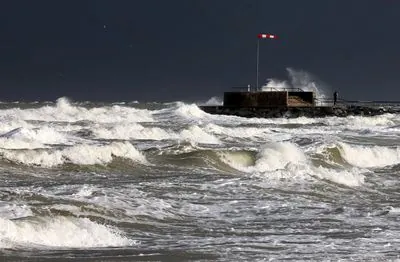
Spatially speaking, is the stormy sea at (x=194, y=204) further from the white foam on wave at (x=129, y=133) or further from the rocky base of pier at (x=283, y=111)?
the rocky base of pier at (x=283, y=111)

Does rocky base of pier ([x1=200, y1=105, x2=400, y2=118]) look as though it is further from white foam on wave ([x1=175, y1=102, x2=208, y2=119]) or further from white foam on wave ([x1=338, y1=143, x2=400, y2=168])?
white foam on wave ([x1=338, y1=143, x2=400, y2=168])

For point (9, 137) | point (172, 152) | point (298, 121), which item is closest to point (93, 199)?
point (172, 152)

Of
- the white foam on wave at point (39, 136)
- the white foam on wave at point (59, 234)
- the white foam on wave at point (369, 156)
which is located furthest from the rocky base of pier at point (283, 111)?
the white foam on wave at point (59, 234)

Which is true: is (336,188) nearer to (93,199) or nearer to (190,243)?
(93,199)

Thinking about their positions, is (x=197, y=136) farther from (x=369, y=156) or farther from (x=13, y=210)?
(x=13, y=210)

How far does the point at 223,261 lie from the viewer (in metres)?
9.00

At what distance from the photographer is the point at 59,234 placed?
9.92 m

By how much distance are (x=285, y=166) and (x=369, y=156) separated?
→ 7549 mm

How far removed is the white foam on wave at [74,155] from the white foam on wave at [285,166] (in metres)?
2.79

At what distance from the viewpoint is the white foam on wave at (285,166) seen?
59.2 ft

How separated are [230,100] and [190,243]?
4529 cm

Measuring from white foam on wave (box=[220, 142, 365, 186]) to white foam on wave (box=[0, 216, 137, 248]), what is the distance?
7.57 meters

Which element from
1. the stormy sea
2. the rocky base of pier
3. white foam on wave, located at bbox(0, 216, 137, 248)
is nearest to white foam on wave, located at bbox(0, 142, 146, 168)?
the stormy sea

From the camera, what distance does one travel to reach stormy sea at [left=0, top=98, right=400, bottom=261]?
964 cm
